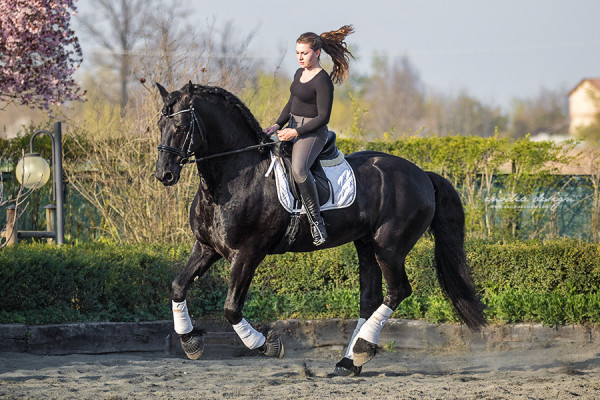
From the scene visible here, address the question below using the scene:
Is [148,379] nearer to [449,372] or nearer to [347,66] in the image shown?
[449,372]

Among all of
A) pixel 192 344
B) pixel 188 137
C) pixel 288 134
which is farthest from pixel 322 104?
pixel 192 344

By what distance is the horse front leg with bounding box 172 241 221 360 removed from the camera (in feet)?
19.6

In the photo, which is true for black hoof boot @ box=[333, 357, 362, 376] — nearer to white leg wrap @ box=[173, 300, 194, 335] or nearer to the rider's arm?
white leg wrap @ box=[173, 300, 194, 335]

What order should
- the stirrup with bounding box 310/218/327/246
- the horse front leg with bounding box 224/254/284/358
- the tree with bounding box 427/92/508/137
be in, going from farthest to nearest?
the tree with bounding box 427/92/508/137, the stirrup with bounding box 310/218/327/246, the horse front leg with bounding box 224/254/284/358

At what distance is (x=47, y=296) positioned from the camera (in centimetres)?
747

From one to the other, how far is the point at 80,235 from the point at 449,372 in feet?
25.0

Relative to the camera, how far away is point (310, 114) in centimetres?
627

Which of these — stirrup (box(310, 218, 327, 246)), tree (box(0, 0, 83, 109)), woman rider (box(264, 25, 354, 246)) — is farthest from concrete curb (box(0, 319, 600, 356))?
tree (box(0, 0, 83, 109))

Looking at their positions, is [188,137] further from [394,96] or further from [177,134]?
[394,96]

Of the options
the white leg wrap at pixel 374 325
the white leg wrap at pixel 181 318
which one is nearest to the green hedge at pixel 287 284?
the white leg wrap at pixel 374 325

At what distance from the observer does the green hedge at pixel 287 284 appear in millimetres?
7449

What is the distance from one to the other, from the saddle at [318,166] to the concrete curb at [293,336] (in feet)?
6.67

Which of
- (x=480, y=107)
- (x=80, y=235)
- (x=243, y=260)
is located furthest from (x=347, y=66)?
(x=480, y=107)

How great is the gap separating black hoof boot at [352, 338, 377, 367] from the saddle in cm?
129
